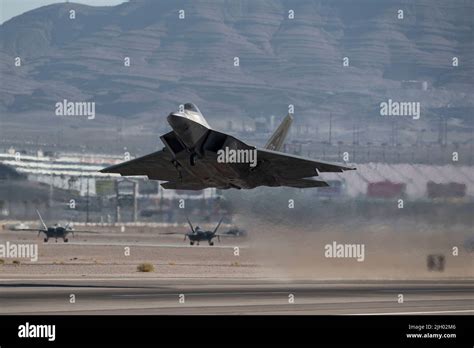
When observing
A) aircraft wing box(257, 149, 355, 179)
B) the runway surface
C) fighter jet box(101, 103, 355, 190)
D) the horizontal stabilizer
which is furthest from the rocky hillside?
aircraft wing box(257, 149, 355, 179)

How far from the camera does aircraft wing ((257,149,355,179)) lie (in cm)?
3431

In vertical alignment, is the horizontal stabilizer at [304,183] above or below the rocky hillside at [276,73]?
below

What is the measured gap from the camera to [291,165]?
114ft

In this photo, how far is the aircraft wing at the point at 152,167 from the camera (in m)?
35.5

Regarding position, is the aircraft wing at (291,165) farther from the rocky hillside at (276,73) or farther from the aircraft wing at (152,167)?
the rocky hillside at (276,73)

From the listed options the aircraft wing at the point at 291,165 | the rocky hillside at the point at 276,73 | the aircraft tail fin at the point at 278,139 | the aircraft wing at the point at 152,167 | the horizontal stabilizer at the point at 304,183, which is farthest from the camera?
the rocky hillside at the point at 276,73

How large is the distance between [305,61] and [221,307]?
515ft

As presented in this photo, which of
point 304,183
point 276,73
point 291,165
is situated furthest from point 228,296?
point 276,73

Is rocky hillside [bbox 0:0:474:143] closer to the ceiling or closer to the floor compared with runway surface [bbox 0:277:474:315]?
closer to the ceiling

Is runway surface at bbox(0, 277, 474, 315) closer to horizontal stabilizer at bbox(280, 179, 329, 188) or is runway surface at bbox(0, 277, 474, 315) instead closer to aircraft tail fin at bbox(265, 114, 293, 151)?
horizontal stabilizer at bbox(280, 179, 329, 188)

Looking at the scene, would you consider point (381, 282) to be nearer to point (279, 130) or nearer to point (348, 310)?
point (279, 130)

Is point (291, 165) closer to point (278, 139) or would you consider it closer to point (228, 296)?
point (278, 139)

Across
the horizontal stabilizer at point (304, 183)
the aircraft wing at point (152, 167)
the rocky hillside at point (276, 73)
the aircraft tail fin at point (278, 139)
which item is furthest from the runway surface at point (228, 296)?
the rocky hillside at point (276, 73)
